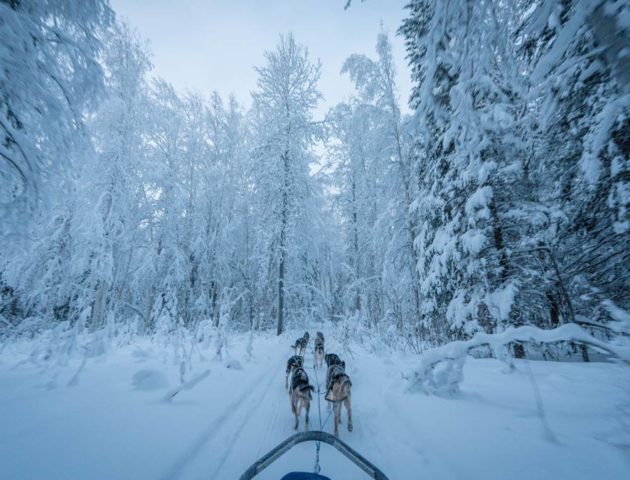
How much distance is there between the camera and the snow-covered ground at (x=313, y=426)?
204cm

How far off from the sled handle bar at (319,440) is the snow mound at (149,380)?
10.6 ft

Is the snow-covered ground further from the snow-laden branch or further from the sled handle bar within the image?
the sled handle bar

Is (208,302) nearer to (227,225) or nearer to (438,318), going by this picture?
(227,225)

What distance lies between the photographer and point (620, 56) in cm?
145

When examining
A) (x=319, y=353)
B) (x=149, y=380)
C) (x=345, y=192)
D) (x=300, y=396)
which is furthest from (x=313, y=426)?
(x=345, y=192)

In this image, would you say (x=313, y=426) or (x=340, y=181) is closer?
(x=313, y=426)

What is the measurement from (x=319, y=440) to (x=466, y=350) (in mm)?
2056

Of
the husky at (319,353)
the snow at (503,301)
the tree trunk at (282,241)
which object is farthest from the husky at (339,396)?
the tree trunk at (282,241)

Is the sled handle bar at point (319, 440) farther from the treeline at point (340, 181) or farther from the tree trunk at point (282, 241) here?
the tree trunk at point (282, 241)

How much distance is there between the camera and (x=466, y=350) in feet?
9.43

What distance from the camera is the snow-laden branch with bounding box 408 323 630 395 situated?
6.69 feet

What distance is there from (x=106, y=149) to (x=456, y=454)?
577 inches

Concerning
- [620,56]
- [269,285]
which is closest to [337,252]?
[269,285]

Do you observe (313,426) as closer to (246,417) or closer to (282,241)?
(246,417)
